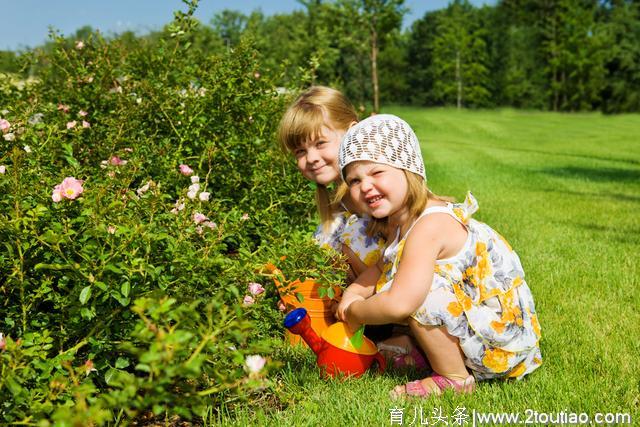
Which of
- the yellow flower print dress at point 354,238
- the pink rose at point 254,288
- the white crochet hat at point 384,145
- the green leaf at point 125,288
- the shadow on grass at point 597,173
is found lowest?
the shadow on grass at point 597,173

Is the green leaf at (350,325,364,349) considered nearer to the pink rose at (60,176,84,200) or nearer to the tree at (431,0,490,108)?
the pink rose at (60,176,84,200)

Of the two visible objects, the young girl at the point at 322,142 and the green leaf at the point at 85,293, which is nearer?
the green leaf at the point at 85,293

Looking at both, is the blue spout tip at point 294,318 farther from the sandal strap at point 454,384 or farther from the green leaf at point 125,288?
the green leaf at point 125,288

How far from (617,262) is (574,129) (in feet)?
68.6

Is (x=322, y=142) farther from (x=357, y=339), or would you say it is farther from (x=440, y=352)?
(x=440, y=352)

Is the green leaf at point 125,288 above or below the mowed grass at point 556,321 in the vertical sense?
above

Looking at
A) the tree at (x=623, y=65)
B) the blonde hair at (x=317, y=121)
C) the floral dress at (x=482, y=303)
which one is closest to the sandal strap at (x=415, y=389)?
the floral dress at (x=482, y=303)

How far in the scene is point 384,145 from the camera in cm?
266

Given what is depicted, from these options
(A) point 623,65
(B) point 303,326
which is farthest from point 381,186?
(A) point 623,65

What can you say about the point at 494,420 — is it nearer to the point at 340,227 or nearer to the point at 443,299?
the point at 443,299

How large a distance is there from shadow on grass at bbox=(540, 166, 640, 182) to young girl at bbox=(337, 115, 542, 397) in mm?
7497

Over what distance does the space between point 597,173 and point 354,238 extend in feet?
26.8

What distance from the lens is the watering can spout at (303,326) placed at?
2.65 meters

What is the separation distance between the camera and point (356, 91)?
3669cm
